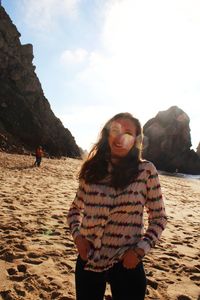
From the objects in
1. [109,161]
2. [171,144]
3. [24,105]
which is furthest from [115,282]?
[171,144]

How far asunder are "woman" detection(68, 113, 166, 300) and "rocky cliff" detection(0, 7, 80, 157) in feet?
139

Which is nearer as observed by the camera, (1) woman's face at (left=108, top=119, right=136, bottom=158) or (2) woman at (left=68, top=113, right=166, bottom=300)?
(2) woman at (left=68, top=113, right=166, bottom=300)

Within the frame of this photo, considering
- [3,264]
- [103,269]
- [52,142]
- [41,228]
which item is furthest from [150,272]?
[52,142]

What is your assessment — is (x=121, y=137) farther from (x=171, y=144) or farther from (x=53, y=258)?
(x=171, y=144)

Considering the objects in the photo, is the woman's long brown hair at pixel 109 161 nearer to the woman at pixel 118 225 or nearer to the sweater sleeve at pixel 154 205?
the woman at pixel 118 225

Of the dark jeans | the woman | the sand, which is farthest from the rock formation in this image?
the dark jeans

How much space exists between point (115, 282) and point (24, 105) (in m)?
53.4

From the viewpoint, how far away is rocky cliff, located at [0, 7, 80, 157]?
164ft

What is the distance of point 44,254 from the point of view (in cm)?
613

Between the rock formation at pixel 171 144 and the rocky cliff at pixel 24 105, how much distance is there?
27.7 meters

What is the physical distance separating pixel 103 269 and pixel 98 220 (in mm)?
361

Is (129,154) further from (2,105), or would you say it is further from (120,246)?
(2,105)

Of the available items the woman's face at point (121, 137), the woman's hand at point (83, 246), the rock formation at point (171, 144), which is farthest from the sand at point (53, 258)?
the rock formation at point (171, 144)

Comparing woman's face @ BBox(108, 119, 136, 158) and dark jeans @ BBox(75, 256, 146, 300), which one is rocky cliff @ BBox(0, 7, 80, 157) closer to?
woman's face @ BBox(108, 119, 136, 158)
